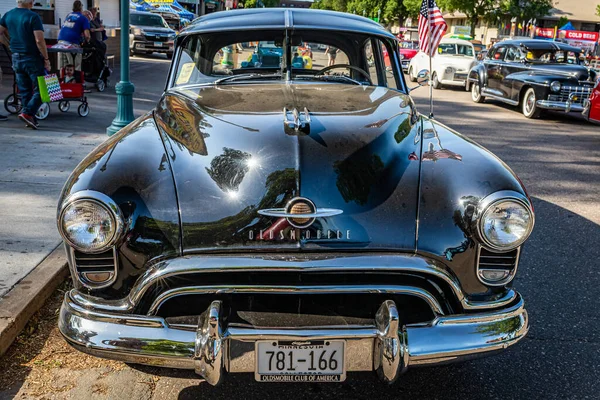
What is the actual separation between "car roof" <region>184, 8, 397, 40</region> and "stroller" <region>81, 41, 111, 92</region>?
872 centimetres

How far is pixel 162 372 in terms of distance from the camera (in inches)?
128

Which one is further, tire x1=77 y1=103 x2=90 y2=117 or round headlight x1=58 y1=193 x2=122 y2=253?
tire x1=77 y1=103 x2=90 y2=117

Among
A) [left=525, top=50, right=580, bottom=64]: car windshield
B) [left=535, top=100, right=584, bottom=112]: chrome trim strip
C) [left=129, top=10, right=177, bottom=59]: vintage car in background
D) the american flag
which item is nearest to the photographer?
the american flag

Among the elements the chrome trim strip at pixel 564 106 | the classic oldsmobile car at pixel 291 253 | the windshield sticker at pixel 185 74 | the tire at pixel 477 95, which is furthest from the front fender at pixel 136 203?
the tire at pixel 477 95

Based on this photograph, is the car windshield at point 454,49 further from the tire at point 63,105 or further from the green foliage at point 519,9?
the green foliage at point 519,9

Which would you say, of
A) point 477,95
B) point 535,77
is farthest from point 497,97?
point 535,77

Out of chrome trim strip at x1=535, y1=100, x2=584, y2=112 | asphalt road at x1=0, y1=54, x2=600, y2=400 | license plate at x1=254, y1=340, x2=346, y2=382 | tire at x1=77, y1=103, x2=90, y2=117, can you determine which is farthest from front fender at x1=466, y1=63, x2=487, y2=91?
license plate at x1=254, y1=340, x2=346, y2=382

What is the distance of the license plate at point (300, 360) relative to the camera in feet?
8.09

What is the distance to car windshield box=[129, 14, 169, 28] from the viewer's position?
83.7 ft

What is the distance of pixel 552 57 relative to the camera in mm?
14422

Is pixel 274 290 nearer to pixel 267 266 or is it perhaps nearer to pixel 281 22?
pixel 267 266

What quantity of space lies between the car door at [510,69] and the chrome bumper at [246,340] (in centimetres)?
1291

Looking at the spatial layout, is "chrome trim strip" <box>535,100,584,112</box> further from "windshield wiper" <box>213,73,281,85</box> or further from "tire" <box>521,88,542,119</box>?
"windshield wiper" <box>213,73,281,85</box>

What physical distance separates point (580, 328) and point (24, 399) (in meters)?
3.09
